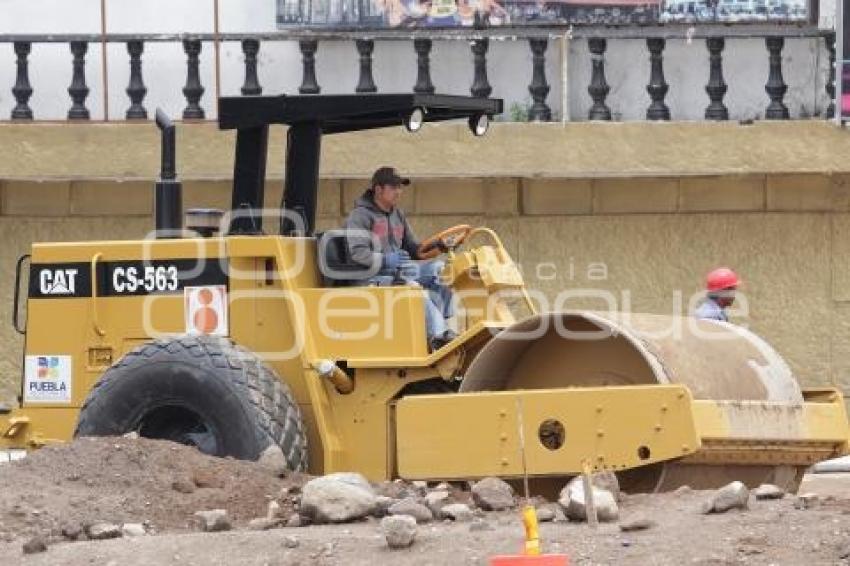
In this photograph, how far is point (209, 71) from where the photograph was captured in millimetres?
20000

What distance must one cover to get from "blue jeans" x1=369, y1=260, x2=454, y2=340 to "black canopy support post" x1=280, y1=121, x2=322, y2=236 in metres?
0.63

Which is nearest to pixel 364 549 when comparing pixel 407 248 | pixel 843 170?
pixel 407 248

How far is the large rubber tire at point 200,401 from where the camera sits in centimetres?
1225

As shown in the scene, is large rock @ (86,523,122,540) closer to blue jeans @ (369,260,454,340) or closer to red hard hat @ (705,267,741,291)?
blue jeans @ (369,260,454,340)

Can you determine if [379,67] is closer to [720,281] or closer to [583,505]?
[720,281]

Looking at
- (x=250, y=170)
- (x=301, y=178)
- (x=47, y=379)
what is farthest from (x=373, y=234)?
(x=47, y=379)

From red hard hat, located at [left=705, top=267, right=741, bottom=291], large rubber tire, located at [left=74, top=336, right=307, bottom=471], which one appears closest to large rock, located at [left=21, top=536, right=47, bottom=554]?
large rubber tire, located at [left=74, top=336, right=307, bottom=471]

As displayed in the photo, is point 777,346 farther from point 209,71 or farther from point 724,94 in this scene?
point 209,71

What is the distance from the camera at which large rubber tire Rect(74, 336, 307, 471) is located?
40.2 feet

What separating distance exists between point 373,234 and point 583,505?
301 cm

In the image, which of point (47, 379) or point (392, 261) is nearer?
point (392, 261)

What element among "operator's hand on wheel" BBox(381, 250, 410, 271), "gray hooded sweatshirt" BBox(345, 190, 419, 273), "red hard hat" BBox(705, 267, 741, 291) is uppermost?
"gray hooded sweatshirt" BBox(345, 190, 419, 273)

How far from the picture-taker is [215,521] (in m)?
10.8

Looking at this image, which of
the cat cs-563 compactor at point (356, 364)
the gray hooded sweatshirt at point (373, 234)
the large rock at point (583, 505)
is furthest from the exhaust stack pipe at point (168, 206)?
the large rock at point (583, 505)
